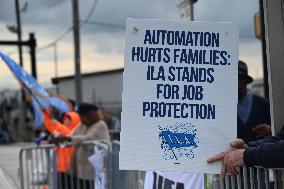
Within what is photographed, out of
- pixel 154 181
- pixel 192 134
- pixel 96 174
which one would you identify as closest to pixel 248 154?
pixel 192 134

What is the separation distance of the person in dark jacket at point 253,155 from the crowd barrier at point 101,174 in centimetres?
18

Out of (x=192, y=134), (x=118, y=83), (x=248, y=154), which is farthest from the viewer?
(x=118, y=83)

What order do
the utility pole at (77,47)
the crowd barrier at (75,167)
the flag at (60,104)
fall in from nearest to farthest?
the crowd barrier at (75,167) → the flag at (60,104) → the utility pole at (77,47)

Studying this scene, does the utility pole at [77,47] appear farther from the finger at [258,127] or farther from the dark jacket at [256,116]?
the finger at [258,127]

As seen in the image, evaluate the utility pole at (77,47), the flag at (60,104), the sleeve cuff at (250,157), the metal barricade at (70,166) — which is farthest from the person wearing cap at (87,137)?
the utility pole at (77,47)

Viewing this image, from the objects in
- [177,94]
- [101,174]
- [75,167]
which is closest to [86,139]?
[75,167]

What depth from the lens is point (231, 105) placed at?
9.98ft

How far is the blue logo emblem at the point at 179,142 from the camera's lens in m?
3.00

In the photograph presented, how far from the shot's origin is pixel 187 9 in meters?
5.39

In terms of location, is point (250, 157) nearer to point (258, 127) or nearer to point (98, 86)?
point (258, 127)

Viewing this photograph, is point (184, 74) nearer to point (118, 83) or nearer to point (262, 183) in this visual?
point (262, 183)

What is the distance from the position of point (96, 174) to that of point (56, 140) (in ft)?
5.71

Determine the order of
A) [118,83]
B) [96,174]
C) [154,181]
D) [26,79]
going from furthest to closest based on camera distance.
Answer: [118,83]
[26,79]
[96,174]
[154,181]

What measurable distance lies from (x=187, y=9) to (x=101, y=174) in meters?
2.19
